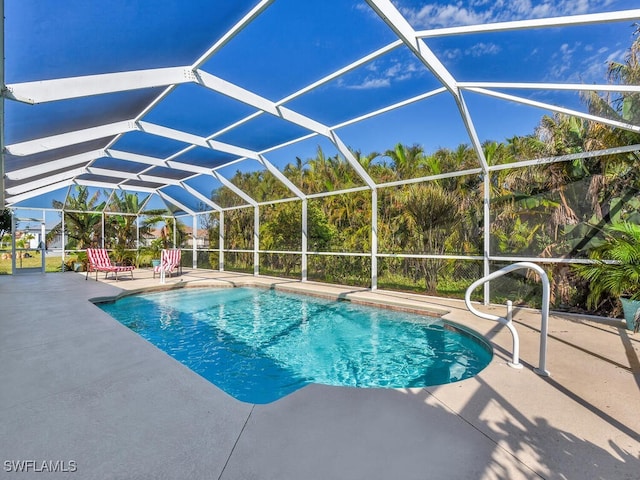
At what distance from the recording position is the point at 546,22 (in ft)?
12.1

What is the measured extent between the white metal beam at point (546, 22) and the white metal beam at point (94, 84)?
3998 millimetres

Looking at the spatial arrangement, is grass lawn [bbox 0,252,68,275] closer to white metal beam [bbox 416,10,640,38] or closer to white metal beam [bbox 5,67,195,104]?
white metal beam [bbox 5,67,195,104]

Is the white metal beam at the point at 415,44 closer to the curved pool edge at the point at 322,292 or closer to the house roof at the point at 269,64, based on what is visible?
the house roof at the point at 269,64

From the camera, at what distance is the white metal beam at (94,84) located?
402 cm

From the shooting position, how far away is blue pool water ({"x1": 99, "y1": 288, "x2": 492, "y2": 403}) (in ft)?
14.3

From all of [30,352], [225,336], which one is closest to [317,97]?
[225,336]

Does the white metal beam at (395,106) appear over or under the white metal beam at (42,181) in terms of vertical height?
over

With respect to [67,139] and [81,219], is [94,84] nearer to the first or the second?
[67,139]

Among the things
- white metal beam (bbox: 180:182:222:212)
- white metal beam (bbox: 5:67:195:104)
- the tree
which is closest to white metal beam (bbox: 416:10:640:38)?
white metal beam (bbox: 5:67:195:104)

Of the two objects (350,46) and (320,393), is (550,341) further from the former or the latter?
(350,46)

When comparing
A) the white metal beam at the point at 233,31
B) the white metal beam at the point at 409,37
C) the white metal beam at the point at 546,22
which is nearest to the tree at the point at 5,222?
the white metal beam at the point at 233,31

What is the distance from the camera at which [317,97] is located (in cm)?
629

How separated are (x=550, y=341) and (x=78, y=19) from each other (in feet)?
22.7

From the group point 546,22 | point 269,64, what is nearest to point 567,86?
point 546,22
